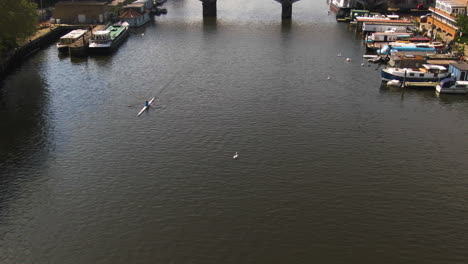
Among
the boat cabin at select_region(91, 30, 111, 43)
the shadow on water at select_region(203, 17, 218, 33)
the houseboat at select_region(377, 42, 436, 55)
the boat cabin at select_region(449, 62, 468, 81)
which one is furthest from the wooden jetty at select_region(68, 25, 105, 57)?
the boat cabin at select_region(449, 62, 468, 81)

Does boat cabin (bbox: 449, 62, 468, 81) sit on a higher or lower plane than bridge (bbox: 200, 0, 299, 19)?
lower

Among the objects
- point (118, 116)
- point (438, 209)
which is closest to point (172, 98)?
point (118, 116)

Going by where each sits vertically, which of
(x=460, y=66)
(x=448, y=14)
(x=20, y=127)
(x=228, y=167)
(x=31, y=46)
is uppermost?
(x=448, y=14)

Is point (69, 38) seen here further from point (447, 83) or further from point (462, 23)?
point (462, 23)

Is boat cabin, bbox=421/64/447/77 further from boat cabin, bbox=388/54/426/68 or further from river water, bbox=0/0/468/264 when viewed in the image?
river water, bbox=0/0/468/264

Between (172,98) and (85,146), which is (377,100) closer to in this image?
(172,98)

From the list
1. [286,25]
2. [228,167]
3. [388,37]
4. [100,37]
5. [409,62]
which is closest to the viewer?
[228,167]

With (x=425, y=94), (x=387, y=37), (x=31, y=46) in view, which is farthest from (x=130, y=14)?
(x=425, y=94)
